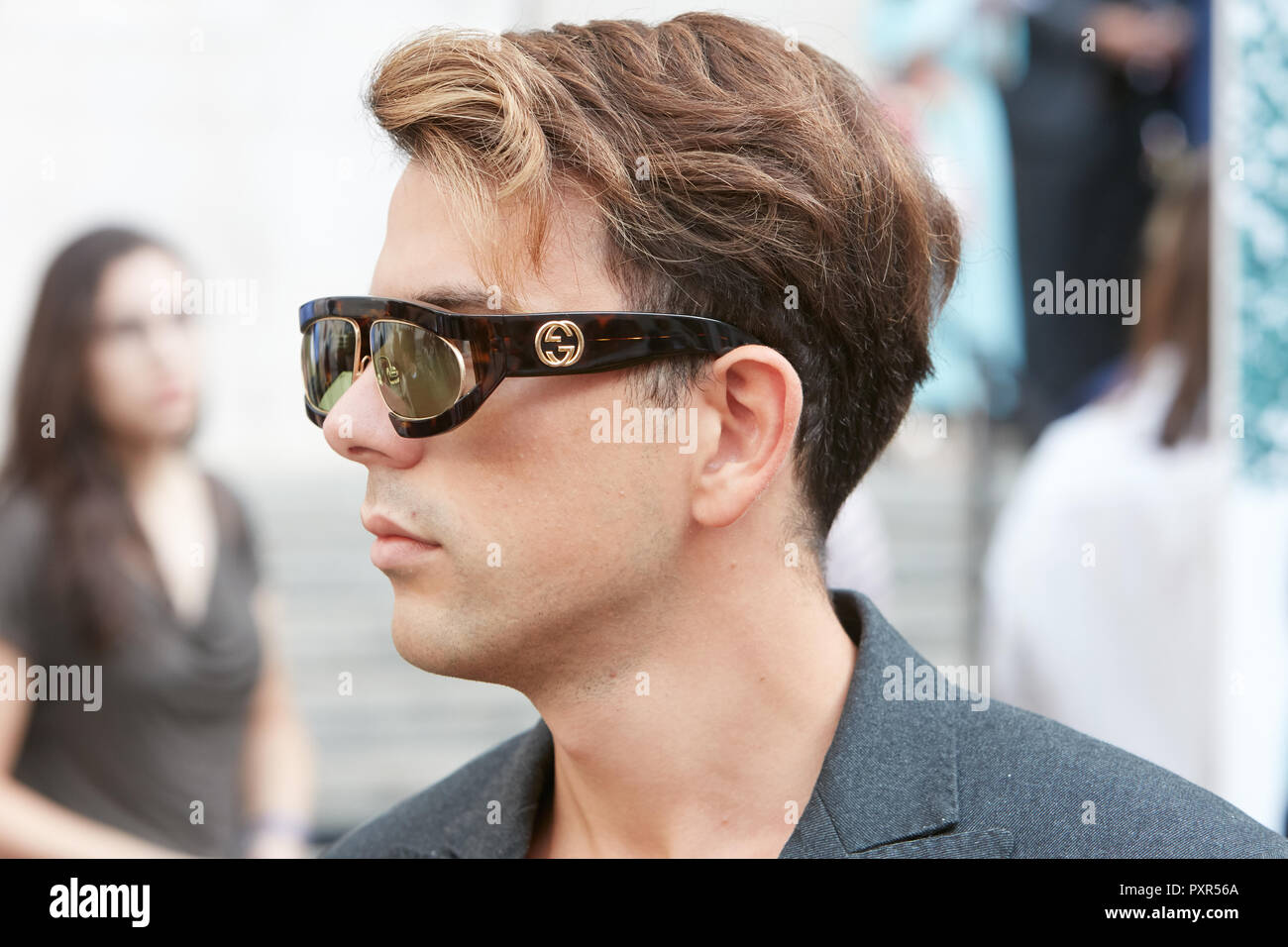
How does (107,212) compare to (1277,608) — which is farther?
(107,212)

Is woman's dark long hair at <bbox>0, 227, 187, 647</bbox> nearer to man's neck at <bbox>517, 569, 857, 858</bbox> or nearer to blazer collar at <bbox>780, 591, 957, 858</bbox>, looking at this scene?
man's neck at <bbox>517, 569, 857, 858</bbox>

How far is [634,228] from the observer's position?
1829 mm

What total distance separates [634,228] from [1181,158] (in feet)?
14.0

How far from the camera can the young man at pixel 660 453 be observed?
179 cm

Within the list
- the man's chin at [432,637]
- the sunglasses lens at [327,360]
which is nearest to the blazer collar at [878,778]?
the man's chin at [432,637]

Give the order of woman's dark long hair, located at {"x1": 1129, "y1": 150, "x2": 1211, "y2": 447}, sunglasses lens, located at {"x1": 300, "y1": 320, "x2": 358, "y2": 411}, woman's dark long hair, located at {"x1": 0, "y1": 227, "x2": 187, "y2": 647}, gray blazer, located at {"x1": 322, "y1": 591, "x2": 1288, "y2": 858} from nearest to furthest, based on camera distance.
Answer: gray blazer, located at {"x1": 322, "y1": 591, "x2": 1288, "y2": 858} < sunglasses lens, located at {"x1": 300, "y1": 320, "x2": 358, "y2": 411} < woman's dark long hair, located at {"x1": 0, "y1": 227, "x2": 187, "y2": 647} < woman's dark long hair, located at {"x1": 1129, "y1": 150, "x2": 1211, "y2": 447}

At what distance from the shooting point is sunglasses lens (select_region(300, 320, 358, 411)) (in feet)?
6.35

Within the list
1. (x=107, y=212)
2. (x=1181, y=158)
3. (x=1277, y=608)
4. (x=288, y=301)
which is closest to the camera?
(x=1277, y=608)

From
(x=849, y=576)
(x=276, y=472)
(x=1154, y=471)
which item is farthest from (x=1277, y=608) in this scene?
(x=276, y=472)

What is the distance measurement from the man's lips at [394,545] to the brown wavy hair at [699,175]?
0.40 m

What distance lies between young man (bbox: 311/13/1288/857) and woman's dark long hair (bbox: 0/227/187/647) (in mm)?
1738

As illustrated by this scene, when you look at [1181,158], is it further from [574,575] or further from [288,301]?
[288,301]

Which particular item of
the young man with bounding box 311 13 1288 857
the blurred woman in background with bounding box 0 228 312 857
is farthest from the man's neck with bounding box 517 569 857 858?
the blurred woman in background with bounding box 0 228 312 857

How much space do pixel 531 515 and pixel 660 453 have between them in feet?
0.68
